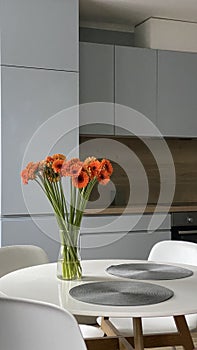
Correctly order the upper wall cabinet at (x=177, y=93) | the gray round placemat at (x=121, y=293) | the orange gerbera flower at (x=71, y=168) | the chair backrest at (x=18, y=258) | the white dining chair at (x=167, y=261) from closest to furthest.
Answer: the gray round placemat at (x=121, y=293)
the orange gerbera flower at (x=71, y=168)
the white dining chair at (x=167, y=261)
the chair backrest at (x=18, y=258)
the upper wall cabinet at (x=177, y=93)

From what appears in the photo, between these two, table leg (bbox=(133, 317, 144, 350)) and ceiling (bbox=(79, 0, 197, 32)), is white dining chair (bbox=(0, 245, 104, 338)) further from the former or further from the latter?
ceiling (bbox=(79, 0, 197, 32))

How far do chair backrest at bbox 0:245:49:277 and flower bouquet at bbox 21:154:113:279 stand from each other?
0.63 metres

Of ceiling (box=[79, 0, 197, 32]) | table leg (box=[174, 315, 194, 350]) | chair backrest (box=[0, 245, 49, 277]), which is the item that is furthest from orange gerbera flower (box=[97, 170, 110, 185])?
ceiling (box=[79, 0, 197, 32])

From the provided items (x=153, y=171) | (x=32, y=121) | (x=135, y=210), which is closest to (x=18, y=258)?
(x=32, y=121)

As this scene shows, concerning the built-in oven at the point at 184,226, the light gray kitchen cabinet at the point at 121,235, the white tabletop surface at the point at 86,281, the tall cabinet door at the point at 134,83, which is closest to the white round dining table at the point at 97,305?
the white tabletop surface at the point at 86,281

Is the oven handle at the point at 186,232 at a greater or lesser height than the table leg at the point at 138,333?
greater

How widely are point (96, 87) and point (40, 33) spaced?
0.69m

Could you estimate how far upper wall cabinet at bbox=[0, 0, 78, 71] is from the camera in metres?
3.64

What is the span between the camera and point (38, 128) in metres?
3.74

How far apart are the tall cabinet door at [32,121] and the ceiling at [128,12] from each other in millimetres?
767

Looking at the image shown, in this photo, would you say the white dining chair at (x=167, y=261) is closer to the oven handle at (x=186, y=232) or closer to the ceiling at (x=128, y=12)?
the oven handle at (x=186, y=232)

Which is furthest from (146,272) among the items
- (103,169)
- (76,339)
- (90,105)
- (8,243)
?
(90,105)

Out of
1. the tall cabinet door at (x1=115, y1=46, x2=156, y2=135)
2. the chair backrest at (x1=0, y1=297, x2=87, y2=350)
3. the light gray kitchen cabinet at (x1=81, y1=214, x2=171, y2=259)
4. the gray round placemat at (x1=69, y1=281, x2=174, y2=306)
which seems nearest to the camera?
the chair backrest at (x1=0, y1=297, x2=87, y2=350)

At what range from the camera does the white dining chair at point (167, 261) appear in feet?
7.66
